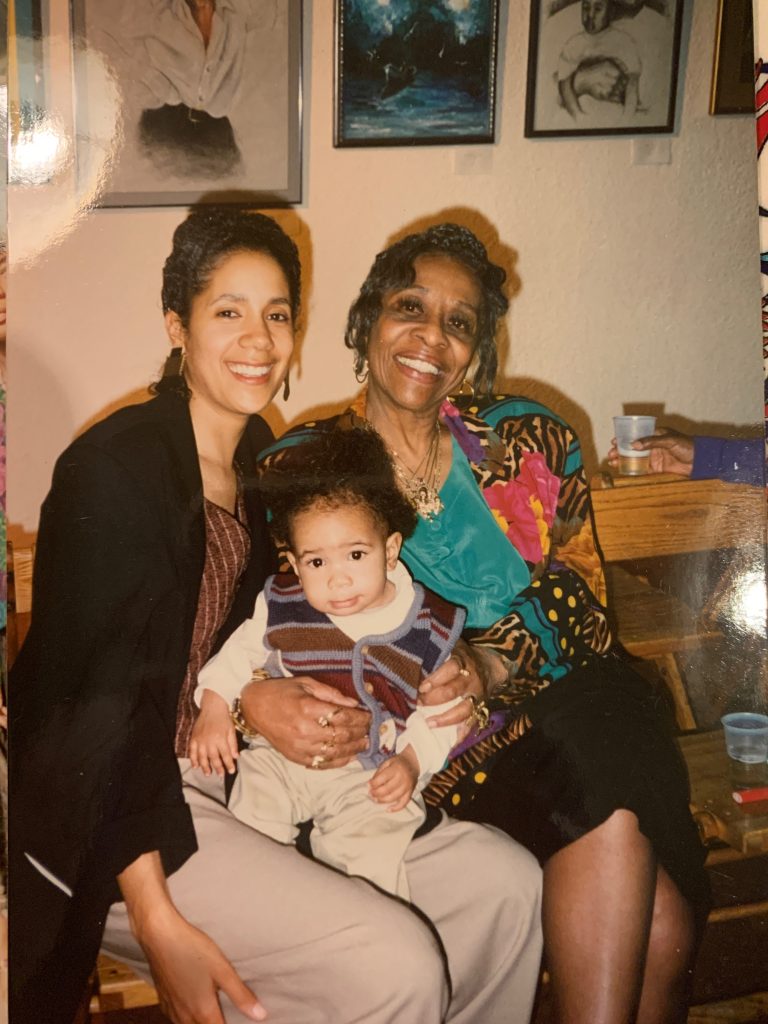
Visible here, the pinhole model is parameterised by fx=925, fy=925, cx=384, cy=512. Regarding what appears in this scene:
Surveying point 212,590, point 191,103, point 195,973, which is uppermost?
point 191,103

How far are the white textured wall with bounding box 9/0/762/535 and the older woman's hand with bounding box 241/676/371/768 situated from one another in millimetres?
312

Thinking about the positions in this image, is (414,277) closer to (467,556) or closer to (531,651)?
(467,556)

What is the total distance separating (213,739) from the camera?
1040mm

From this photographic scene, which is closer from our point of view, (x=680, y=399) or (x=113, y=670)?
(x=113, y=670)

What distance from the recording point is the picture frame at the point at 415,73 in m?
1.08

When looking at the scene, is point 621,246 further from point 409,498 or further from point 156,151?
point 156,151

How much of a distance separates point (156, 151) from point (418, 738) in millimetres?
741

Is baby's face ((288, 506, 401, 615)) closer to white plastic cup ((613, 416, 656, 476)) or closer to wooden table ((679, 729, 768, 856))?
white plastic cup ((613, 416, 656, 476))

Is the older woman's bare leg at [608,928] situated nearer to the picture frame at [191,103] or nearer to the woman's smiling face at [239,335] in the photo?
the woman's smiling face at [239,335]

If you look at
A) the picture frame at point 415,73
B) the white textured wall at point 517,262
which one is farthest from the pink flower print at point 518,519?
the picture frame at point 415,73

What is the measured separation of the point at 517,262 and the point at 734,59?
1.20 ft

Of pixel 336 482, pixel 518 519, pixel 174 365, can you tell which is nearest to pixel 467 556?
pixel 518 519

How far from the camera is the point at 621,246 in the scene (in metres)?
1.12

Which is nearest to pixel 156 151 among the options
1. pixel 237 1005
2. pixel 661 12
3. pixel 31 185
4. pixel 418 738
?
pixel 31 185
